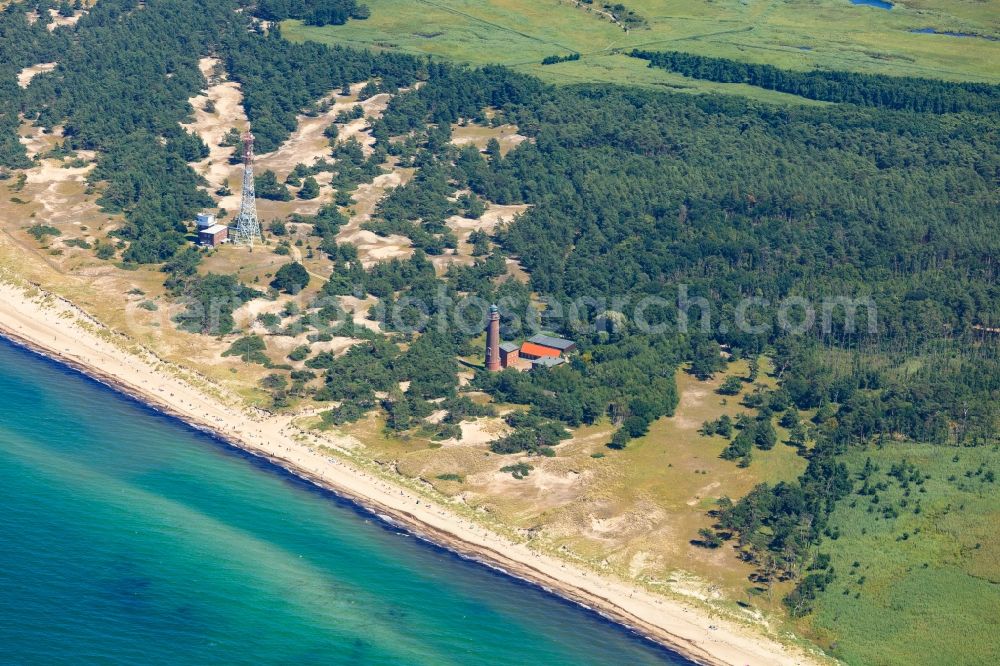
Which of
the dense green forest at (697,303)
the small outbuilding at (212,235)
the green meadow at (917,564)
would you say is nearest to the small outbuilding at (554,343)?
the dense green forest at (697,303)

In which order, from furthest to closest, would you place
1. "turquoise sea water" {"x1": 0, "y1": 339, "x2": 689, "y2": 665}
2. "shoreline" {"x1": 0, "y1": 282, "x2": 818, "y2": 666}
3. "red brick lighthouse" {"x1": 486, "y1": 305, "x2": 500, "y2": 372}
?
"red brick lighthouse" {"x1": 486, "y1": 305, "x2": 500, "y2": 372} < "shoreline" {"x1": 0, "y1": 282, "x2": 818, "y2": 666} < "turquoise sea water" {"x1": 0, "y1": 339, "x2": 689, "y2": 665}

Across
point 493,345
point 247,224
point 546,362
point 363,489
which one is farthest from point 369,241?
point 363,489

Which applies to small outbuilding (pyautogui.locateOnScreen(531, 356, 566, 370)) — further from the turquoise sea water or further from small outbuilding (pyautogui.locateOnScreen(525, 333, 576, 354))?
the turquoise sea water

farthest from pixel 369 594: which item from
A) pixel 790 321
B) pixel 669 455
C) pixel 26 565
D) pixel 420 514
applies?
pixel 790 321

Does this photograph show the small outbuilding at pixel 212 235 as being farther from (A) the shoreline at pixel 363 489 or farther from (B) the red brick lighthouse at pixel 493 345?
(B) the red brick lighthouse at pixel 493 345

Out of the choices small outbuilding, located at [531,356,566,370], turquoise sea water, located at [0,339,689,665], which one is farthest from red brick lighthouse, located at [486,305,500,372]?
turquoise sea water, located at [0,339,689,665]

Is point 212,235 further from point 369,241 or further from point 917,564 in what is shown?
point 917,564
